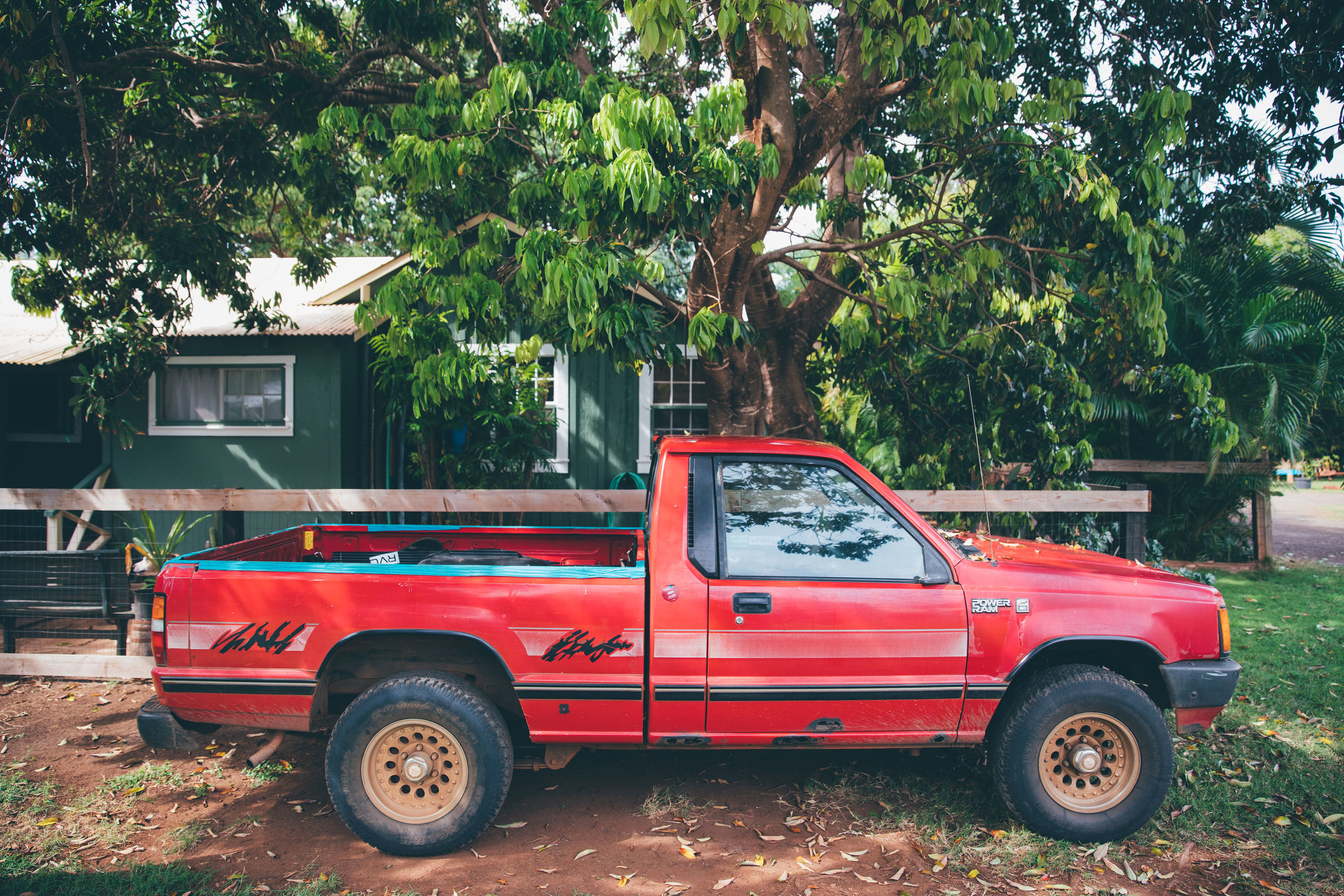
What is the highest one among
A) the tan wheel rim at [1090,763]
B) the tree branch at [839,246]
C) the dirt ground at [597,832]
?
the tree branch at [839,246]

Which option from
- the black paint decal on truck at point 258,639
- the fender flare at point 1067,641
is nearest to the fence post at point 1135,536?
the fender flare at point 1067,641

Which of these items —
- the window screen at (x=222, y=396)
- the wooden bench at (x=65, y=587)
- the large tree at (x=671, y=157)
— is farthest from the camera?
the window screen at (x=222, y=396)

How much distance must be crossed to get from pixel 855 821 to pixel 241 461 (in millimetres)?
9061

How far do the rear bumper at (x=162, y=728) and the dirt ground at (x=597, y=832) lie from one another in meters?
0.50

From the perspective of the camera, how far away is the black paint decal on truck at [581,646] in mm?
3508

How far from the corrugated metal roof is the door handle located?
274 inches

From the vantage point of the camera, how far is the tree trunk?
18.9ft

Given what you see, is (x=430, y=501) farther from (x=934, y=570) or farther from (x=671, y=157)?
(x=934, y=570)

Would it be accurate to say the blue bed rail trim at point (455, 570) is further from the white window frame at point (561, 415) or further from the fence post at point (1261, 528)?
the fence post at point (1261, 528)

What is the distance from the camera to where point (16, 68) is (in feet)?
20.6

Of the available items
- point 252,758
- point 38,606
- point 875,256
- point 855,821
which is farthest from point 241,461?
point 855,821

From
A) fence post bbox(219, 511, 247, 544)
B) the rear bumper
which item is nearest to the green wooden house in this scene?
fence post bbox(219, 511, 247, 544)

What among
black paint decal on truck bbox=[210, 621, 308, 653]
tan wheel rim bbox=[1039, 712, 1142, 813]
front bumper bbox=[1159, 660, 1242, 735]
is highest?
black paint decal on truck bbox=[210, 621, 308, 653]

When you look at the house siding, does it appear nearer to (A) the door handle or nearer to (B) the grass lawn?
(A) the door handle
